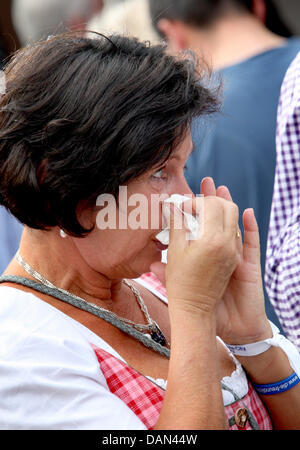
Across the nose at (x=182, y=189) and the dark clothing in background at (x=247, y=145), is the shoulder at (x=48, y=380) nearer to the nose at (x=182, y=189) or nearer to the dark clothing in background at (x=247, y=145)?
the nose at (x=182, y=189)

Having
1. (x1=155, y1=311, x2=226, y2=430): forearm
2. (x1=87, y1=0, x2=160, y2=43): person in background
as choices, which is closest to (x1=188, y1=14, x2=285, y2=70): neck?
(x1=87, y1=0, x2=160, y2=43): person in background

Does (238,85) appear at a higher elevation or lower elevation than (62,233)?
lower

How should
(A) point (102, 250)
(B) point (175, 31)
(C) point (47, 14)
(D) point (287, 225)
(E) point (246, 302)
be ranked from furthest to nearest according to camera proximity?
(C) point (47, 14) → (B) point (175, 31) → (D) point (287, 225) → (E) point (246, 302) → (A) point (102, 250)

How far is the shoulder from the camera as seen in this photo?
1432 mm

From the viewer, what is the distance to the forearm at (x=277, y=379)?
1.84 metres

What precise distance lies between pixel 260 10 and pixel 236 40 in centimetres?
23

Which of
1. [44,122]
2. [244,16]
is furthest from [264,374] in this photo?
[244,16]

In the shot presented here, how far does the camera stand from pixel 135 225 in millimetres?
1647

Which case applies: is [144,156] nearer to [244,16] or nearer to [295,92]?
Result: [295,92]

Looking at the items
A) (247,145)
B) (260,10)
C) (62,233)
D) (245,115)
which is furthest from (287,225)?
(260,10)

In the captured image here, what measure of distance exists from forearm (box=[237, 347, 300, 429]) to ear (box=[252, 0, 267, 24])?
1.99 m

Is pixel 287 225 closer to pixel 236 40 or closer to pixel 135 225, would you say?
pixel 135 225

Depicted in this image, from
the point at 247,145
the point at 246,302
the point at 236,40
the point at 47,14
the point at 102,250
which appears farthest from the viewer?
the point at 47,14

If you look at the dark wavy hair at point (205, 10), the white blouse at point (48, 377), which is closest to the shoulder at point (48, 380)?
the white blouse at point (48, 377)
